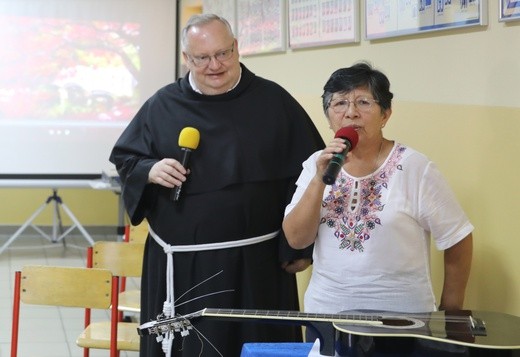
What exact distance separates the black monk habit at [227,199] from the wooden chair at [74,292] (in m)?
0.73

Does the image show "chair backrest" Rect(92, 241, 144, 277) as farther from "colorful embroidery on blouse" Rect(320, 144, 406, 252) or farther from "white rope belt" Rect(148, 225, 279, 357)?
"colorful embroidery on blouse" Rect(320, 144, 406, 252)

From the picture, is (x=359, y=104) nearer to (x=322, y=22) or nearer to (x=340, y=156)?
(x=340, y=156)

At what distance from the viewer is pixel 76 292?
372 cm

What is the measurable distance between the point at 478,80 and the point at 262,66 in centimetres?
220

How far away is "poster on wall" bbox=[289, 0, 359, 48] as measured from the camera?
142 inches

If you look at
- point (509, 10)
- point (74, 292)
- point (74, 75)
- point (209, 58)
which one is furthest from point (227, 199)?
point (74, 75)

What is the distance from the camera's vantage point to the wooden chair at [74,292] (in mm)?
3662

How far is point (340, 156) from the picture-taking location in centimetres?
214

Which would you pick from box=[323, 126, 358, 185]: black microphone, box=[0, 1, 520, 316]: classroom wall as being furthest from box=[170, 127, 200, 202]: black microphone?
box=[0, 1, 520, 316]: classroom wall

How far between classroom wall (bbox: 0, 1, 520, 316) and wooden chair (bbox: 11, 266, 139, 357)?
1308mm

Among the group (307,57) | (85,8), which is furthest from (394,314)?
(85,8)

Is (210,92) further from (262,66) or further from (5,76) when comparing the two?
(5,76)

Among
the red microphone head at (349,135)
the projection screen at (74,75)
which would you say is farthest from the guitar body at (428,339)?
the projection screen at (74,75)

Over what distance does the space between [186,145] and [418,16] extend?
0.90 m
